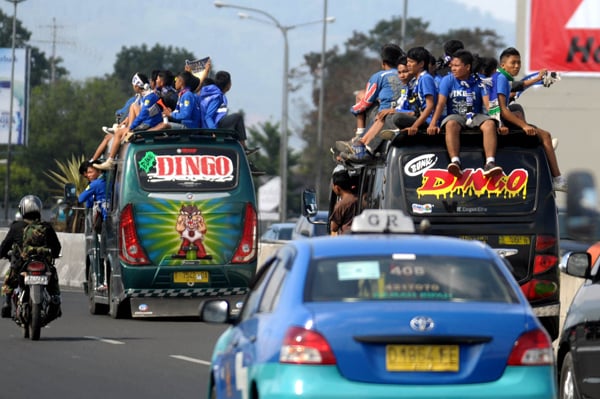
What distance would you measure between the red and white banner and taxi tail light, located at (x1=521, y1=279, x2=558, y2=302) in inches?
1231

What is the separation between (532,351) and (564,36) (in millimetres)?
39995

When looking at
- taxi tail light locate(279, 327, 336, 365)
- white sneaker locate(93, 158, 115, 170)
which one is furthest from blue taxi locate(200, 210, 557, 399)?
white sneaker locate(93, 158, 115, 170)

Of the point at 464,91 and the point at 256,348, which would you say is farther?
the point at 464,91

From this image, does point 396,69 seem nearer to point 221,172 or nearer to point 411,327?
point 221,172

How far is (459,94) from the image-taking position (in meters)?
17.7

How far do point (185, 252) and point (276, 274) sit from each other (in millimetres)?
14425

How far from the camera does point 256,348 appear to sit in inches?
359

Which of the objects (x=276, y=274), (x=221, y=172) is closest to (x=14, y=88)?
(x=221, y=172)

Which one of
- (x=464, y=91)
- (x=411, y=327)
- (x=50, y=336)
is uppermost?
(x=464, y=91)

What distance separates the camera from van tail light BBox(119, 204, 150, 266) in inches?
938

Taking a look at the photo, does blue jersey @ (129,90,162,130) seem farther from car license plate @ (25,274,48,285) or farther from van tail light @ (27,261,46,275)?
car license plate @ (25,274,48,285)

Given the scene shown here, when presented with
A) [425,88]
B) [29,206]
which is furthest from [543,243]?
[29,206]

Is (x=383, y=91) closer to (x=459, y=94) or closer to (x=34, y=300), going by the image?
(x=459, y=94)

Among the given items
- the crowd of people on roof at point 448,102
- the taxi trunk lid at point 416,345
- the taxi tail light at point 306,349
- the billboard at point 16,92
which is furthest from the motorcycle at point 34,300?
the billboard at point 16,92
